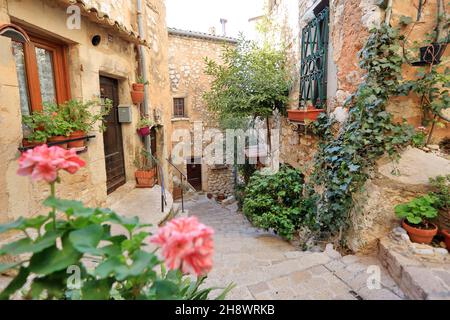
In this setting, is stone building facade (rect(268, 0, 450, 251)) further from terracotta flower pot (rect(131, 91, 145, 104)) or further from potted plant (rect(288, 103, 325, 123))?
terracotta flower pot (rect(131, 91, 145, 104))

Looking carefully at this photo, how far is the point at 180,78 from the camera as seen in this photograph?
10133 millimetres

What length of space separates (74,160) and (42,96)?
245 cm

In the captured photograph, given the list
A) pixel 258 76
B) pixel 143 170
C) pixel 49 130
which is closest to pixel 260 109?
pixel 258 76

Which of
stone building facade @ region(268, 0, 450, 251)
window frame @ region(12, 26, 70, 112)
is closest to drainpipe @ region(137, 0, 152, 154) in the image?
window frame @ region(12, 26, 70, 112)

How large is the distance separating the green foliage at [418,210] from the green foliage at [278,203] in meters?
1.77

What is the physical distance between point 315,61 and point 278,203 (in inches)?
94.4

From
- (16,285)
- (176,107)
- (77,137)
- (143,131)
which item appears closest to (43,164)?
(16,285)

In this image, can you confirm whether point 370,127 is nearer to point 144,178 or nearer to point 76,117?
point 76,117

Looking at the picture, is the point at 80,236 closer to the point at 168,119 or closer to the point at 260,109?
the point at 260,109

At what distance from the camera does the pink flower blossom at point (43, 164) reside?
0.86 metres

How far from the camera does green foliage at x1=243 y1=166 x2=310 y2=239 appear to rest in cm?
405

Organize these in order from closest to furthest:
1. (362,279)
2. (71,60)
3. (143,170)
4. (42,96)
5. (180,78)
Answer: (362,279)
(42,96)
(71,60)
(143,170)
(180,78)

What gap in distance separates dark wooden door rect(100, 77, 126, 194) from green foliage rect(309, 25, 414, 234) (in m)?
3.42

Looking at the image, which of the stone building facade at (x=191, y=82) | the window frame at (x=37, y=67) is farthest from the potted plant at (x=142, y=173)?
the stone building facade at (x=191, y=82)
